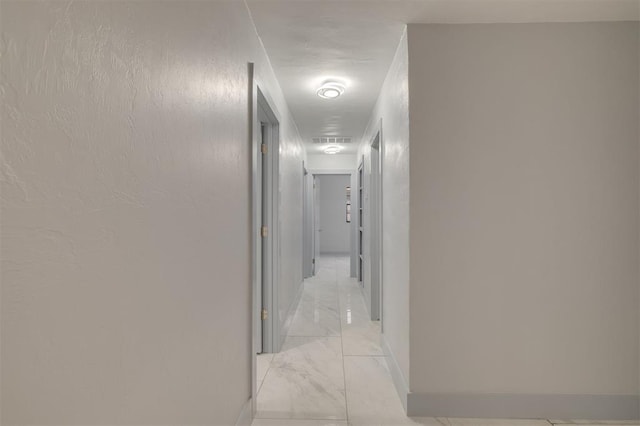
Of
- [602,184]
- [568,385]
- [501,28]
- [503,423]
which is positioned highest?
[501,28]

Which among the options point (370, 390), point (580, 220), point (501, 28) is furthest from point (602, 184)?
point (370, 390)

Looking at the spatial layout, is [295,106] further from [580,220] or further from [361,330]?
[580,220]

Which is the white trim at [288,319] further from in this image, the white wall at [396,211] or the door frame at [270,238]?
the white wall at [396,211]

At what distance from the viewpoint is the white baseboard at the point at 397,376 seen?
83.4 inches

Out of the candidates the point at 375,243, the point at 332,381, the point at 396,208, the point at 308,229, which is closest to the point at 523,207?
the point at 396,208

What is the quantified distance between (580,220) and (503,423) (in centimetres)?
130

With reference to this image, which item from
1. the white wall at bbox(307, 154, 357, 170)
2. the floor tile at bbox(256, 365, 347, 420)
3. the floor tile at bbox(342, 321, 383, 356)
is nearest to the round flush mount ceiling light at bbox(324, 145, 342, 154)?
the white wall at bbox(307, 154, 357, 170)

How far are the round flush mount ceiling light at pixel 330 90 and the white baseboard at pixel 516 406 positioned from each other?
8.10 feet

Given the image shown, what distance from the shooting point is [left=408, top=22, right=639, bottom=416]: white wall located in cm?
205

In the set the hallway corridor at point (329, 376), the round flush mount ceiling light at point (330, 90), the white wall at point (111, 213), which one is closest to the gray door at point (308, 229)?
the hallway corridor at point (329, 376)

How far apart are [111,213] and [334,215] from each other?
9.92 meters

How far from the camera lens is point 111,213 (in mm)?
761

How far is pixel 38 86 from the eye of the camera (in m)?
0.58

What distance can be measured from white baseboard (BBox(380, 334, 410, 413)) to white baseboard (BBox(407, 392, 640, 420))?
7 cm
